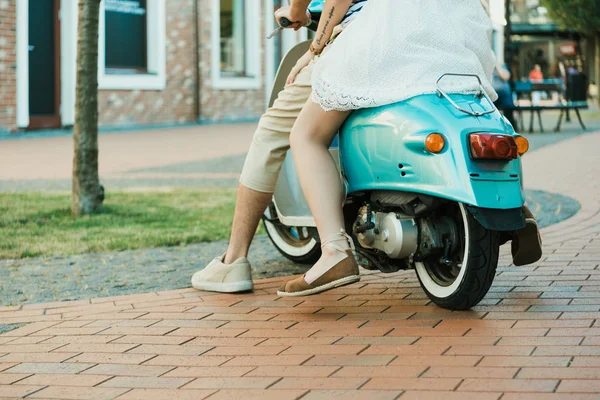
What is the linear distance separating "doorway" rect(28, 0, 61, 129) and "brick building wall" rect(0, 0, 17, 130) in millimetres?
778

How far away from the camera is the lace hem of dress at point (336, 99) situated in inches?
162

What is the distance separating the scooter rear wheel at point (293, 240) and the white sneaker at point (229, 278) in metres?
0.56

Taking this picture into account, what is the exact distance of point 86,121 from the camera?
777 cm

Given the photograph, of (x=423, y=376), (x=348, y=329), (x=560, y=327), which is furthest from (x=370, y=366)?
(x=560, y=327)

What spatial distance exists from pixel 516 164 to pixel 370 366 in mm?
1093

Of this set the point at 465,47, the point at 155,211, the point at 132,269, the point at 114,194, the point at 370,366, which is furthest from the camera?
the point at 114,194

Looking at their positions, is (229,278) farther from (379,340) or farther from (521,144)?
(521,144)

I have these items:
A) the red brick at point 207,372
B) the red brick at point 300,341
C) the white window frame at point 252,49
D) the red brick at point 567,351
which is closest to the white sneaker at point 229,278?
the red brick at point 300,341

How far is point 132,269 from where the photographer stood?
5.59 meters

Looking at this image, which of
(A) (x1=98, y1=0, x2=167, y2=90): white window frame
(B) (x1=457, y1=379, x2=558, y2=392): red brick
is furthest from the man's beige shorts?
(A) (x1=98, y1=0, x2=167, y2=90): white window frame

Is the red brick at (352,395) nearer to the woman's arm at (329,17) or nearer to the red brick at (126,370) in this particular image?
the red brick at (126,370)

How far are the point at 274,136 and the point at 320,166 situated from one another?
16.2 inches

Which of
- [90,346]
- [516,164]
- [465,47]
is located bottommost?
[90,346]

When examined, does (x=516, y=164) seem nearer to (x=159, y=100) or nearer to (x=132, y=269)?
(x=132, y=269)
